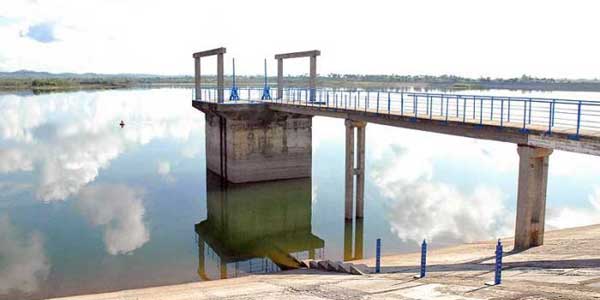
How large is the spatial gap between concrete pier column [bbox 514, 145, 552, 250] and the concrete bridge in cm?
2

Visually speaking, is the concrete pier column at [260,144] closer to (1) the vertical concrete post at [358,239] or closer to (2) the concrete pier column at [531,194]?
(1) the vertical concrete post at [358,239]

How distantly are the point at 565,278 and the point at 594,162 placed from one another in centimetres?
3023

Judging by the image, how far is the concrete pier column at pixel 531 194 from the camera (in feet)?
43.0

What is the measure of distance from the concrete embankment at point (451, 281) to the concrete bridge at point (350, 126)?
129cm

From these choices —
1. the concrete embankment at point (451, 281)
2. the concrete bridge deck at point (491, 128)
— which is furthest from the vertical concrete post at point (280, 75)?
the concrete embankment at point (451, 281)

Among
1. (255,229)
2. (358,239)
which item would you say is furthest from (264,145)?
(358,239)

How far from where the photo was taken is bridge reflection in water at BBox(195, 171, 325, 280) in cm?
1745

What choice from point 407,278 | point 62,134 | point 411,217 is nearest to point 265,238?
point 411,217

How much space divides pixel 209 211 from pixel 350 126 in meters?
7.68

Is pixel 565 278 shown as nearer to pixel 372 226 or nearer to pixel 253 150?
pixel 372 226

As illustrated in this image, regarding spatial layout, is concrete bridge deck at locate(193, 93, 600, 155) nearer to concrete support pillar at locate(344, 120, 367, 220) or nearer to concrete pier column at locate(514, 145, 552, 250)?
concrete pier column at locate(514, 145, 552, 250)

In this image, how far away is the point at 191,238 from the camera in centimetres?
1983

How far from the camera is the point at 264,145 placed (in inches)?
1062

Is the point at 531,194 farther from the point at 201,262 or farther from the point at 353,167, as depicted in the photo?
the point at 201,262
